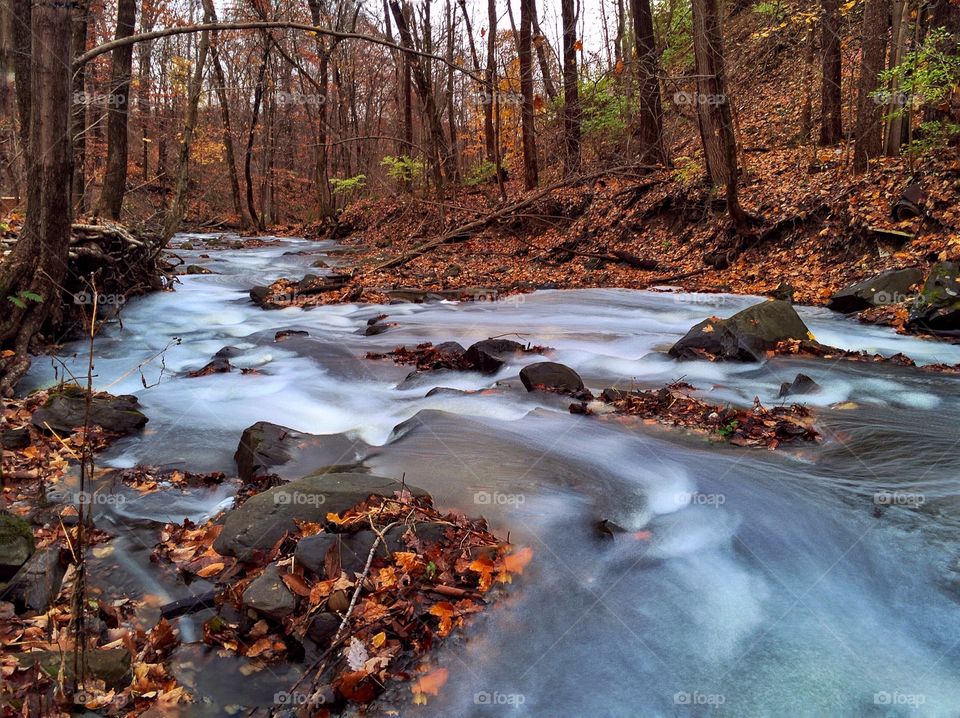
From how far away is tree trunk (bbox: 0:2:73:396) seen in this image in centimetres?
678

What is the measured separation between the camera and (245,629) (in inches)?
132

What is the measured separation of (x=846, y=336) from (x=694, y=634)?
7336 mm

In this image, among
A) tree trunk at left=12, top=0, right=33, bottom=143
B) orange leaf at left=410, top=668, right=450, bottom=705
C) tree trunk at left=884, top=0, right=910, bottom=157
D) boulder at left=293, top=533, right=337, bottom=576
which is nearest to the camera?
orange leaf at left=410, top=668, right=450, bottom=705

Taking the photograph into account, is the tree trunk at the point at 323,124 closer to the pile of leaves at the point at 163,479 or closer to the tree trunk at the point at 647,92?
the tree trunk at the point at 647,92

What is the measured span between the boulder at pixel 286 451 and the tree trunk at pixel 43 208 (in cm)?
313

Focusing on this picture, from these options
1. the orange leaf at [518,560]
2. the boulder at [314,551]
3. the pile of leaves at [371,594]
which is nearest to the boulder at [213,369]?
the pile of leaves at [371,594]

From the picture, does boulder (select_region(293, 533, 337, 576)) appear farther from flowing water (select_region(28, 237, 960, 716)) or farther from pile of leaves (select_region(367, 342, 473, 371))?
pile of leaves (select_region(367, 342, 473, 371))

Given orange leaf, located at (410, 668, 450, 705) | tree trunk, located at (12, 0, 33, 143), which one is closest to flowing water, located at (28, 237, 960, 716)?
orange leaf, located at (410, 668, 450, 705)

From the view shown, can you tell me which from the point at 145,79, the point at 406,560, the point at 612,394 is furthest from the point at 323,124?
the point at 406,560

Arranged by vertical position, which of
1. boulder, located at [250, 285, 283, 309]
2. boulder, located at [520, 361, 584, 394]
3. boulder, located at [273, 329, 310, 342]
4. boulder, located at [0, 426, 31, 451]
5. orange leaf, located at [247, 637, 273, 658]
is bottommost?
orange leaf, located at [247, 637, 273, 658]

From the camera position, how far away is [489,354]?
27.1ft

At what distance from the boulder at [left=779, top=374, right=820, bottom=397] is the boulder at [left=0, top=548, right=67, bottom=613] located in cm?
660

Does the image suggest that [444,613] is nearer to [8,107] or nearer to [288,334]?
[288,334]

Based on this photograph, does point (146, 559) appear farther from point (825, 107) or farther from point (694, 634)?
point (825, 107)
